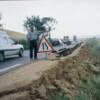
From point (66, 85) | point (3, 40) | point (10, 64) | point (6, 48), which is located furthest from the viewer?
point (3, 40)

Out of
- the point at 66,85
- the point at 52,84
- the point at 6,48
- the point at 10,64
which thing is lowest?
the point at 10,64

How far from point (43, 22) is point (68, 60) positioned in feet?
176

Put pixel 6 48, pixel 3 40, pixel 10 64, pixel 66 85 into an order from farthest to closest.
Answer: pixel 3 40 → pixel 6 48 → pixel 10 64 → pixel 66 85

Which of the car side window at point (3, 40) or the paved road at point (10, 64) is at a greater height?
the car side window at point (3, 40)

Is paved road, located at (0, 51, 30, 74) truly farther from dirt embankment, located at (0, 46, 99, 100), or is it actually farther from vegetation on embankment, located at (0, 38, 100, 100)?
dirt embankment, located at (0, 46, 99, 100)

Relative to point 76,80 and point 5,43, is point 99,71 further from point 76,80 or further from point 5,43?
point 5,43

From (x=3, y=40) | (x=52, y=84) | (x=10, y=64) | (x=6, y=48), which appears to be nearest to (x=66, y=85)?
(x=52, y=84)

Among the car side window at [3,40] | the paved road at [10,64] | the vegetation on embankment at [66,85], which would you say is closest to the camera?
the vegetation on embankment at [66,85]

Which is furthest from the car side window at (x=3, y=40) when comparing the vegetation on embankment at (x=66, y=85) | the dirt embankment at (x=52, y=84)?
the dirt embankment at (x=52, y=84)

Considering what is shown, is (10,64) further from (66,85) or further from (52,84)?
(52,84)

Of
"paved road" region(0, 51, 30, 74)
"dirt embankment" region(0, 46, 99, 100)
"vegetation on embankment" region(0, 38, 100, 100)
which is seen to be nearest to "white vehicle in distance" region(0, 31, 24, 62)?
"paved road" region(0, 51, 30, 74)

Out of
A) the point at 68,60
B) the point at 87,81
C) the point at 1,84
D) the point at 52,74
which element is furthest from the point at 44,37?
the point at 1,84

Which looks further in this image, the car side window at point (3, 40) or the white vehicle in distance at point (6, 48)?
the car side window at point (3, 40)

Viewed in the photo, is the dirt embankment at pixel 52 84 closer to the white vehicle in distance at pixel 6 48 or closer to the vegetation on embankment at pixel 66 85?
the vegetation on embankment at pixel 66 85
